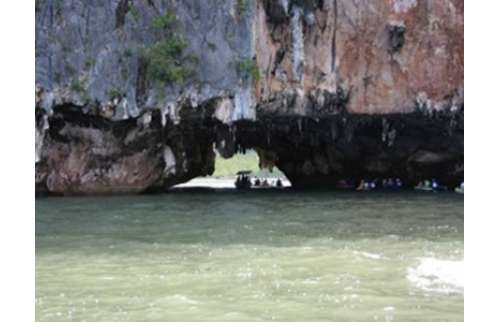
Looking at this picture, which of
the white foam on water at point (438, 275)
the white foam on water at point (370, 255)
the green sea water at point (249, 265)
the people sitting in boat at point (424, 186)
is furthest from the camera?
the people sitting in boat at point (424, 186)

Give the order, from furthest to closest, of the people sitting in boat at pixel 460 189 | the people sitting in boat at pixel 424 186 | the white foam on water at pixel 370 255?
the people sitting in boat at pixel 424 186 < the people sitting in boat at pixel 460 189 < the white foam on water at pixel 370 255

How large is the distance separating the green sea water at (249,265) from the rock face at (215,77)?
4950 mm

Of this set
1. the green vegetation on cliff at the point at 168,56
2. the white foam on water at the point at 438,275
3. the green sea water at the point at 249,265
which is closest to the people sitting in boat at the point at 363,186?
the green vegetation on cliff at the point at 168,56

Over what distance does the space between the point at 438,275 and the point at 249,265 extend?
2.49m

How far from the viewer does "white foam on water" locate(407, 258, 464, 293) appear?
7.95m

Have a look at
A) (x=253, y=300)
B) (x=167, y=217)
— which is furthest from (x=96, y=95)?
(x=253, y=300)

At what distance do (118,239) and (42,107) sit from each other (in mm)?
9203

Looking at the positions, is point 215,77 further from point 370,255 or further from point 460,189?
point 370,255

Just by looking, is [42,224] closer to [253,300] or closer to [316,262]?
[316,262]

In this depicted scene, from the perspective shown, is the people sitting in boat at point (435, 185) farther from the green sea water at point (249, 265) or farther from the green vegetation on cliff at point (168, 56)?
the green vegetation on cliff at point (168, 56)

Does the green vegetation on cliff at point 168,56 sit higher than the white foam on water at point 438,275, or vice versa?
the green vegetation on cliff at point 168,56

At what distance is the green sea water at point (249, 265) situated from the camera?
279 inches

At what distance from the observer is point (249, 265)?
9453 millimetres

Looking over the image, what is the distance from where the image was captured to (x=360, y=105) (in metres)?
22.7
